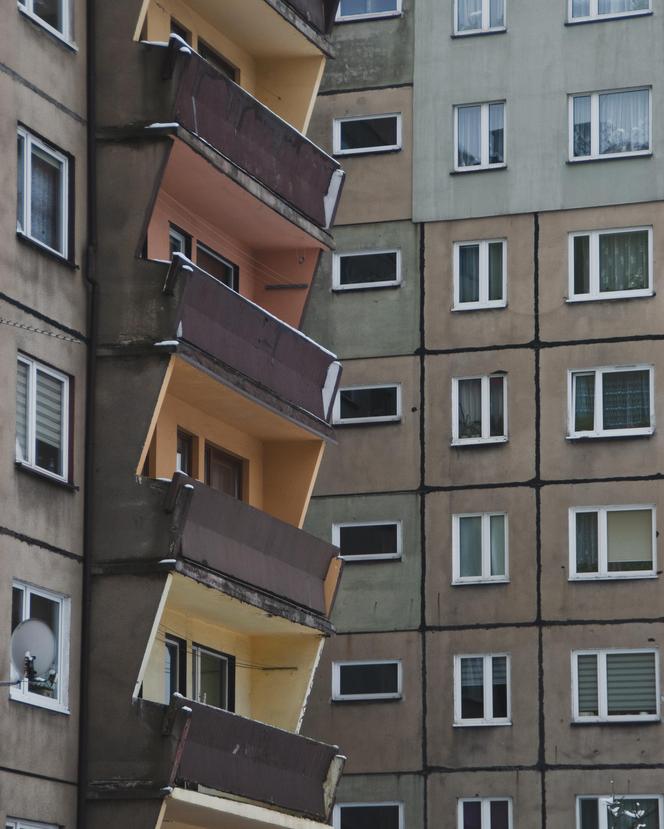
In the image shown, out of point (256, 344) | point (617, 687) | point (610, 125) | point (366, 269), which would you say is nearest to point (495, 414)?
point (366, 269)

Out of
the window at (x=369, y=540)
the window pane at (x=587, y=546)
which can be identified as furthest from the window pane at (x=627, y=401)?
the window at (x=369, y=540)

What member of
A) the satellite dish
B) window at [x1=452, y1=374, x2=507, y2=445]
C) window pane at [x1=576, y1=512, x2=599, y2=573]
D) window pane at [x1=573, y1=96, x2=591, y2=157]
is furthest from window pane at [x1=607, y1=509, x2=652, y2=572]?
the satellite dish

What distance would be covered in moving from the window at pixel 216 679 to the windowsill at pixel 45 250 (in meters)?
6.91

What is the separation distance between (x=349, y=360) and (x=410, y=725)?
7977mm

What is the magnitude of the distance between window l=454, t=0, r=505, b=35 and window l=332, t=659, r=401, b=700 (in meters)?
13.9

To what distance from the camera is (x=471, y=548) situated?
48469mm

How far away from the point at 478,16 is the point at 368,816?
57.4ft

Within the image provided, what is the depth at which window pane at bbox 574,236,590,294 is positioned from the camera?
48844 mm

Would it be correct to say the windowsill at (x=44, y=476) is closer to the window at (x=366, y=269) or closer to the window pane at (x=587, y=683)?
the window pane at (x=587, y=683)

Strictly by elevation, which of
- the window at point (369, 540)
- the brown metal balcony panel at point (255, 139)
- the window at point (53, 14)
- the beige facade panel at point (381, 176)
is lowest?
the window at point (369, 540)

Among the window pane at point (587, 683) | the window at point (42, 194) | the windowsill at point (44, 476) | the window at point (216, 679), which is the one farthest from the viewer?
the window pane at point (587, 683)

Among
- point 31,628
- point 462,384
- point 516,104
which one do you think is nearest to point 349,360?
point 462,384

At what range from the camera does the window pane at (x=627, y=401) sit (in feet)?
157

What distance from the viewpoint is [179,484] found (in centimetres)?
2931
